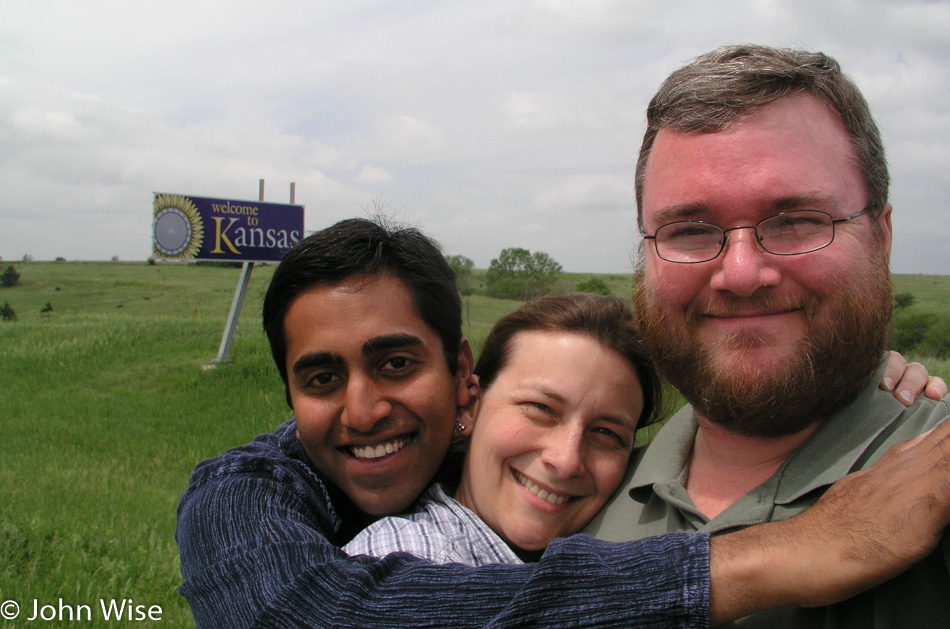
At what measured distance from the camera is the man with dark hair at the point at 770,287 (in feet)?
5.33

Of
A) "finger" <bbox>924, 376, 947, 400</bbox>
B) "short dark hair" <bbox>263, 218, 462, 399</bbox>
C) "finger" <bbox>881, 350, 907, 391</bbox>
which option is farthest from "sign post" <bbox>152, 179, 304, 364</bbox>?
"finger" <bbox>924, 376, 947, 400</bbox>

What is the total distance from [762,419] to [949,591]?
0.57m

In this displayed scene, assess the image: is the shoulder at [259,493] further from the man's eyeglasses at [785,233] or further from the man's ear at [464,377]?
the man's eyeglasses at [785,233]

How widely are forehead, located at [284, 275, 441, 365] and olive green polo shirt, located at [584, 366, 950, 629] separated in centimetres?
83

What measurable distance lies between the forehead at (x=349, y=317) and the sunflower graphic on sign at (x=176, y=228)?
10.8 metres

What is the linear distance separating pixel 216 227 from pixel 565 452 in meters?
11.4

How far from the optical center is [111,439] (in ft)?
28.0

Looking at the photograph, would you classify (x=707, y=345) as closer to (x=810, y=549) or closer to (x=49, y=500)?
(x=810, y=549)

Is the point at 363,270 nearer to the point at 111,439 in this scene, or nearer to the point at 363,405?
the point at 363,405

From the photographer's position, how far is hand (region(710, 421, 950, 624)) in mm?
1076

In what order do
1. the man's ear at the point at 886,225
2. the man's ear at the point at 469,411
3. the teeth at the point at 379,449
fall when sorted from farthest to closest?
the man's ear at the point at 469,411 → the teeth at the point at 379,449 → the man's ear at the point at 886,225

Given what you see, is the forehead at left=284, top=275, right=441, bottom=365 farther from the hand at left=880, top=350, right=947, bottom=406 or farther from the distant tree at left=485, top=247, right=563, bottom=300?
the distant tree at left=485, top=247, right=563, bottom=300

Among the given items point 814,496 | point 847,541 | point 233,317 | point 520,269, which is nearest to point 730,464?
point 814,496

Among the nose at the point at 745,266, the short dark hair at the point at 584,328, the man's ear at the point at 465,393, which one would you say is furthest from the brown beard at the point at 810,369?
the man's ear at the point at 465,393
